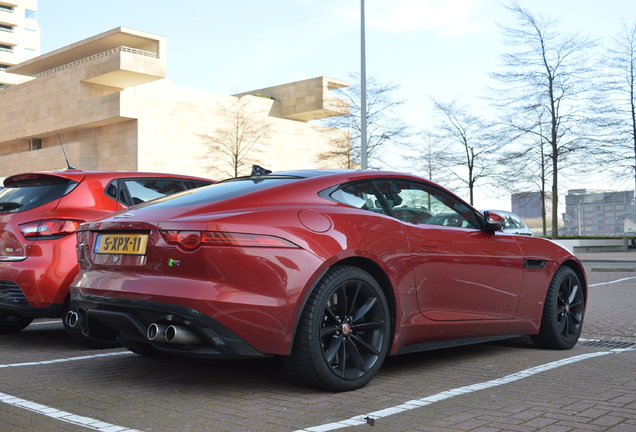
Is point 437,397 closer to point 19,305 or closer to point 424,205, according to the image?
point 424,205

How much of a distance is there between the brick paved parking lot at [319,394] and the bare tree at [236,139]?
151 ft

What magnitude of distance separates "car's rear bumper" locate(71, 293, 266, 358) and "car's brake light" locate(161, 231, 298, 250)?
351 mm

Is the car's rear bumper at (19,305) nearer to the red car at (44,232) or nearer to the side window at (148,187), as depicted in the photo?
the red car at (44,232)

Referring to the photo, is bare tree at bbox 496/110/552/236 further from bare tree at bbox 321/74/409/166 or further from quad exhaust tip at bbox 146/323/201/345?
quad exhaust tip at bbox 146/323/201/345

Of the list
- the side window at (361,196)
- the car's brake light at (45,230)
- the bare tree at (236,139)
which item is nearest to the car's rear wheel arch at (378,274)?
the side window at (361,196)

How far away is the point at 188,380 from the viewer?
472 cm

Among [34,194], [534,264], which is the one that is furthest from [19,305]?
[534,264]

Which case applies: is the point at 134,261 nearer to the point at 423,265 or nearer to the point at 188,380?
the point at 188,380

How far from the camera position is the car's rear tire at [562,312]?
236 inches

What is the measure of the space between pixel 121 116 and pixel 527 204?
29.9 meters

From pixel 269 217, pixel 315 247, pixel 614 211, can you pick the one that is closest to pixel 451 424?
pixel 315 247

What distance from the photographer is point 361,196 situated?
187 inches

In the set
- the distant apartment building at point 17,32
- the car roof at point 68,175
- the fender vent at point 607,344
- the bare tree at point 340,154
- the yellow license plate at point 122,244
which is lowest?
the fender vent at point 607,344

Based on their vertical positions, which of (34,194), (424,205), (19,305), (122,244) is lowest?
(19,305)
